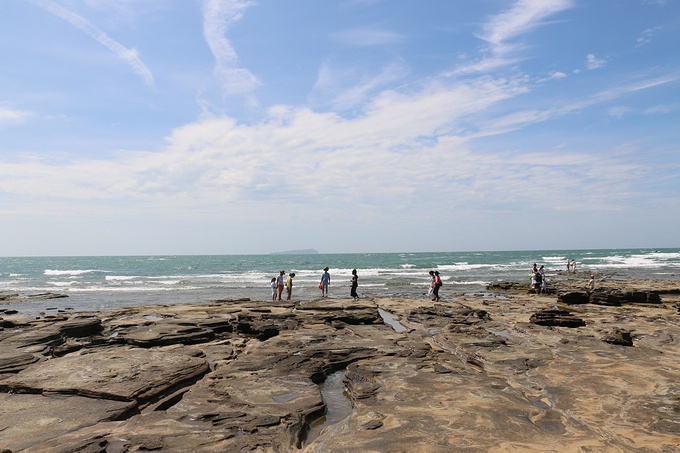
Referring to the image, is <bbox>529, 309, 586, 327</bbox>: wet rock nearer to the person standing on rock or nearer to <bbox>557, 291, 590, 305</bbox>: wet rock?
<bbox>557, 291, 590, 305</bbox>: wet rock

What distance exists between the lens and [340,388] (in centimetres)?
798

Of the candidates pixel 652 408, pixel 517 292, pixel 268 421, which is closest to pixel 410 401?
pixel 268 421

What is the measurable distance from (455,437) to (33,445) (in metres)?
5.34

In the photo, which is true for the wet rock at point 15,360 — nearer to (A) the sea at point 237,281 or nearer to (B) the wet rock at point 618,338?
(A) the sea at point 237,281

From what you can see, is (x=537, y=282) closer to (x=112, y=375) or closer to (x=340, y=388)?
(x=340, y=388)

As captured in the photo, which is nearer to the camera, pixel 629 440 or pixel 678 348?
A: pixel 629 440

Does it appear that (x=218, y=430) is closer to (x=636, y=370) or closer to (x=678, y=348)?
(x=636, y=370)

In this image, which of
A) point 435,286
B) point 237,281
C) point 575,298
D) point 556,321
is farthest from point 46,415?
point 237,281

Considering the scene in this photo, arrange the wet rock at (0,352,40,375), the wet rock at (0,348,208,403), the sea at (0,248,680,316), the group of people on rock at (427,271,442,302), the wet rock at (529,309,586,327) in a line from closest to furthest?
the wet rock at (0,348,208,403) < the wet rock at (0,352,40,375) < the wet rock at (529,309,586,327) < the group of people on rock at (427,271,442,302) < the sea at (0,248,680,316)

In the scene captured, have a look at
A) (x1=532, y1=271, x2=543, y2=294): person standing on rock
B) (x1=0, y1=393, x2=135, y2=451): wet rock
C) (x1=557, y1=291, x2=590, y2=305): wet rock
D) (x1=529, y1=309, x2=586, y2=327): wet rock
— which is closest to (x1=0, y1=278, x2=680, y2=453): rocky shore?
(x1=0, y1=393, x2=135, y2=451): wet rock

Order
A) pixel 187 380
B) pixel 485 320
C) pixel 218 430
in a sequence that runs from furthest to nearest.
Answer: pixel 485 320 → pixel 187 380 → pixel 218 430

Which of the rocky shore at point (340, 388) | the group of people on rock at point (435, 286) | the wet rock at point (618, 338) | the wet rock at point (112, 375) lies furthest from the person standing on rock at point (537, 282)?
the wet rock at point (112, 375)

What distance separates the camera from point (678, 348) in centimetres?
1047

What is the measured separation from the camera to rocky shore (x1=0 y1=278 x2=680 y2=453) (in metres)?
5.49
